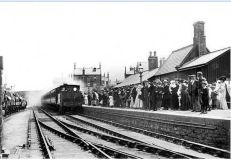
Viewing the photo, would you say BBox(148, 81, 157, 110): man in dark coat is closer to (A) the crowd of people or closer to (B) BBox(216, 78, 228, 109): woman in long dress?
(A) the crowd of people

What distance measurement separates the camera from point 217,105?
54.5ft

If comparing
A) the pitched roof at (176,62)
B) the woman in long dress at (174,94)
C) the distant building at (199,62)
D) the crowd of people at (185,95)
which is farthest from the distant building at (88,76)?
the woman in long dress at (174,94)

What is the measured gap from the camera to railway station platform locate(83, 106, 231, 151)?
9.61m

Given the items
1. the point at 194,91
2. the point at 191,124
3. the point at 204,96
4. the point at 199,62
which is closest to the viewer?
the point at 191,124

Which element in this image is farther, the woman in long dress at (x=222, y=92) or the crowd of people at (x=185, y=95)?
the woman in long dress at (x=222, y=92)

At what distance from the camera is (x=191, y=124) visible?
11.4 m

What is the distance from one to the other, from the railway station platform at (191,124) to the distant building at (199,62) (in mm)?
7893

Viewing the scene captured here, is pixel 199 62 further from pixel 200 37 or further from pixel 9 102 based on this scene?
pixel 9 102

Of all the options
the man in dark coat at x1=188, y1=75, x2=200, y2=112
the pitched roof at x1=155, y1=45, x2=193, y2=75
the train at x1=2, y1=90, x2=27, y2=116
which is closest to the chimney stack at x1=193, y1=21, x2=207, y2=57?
the pitched roof at x1=155, y1=45, x2=193, y2=75

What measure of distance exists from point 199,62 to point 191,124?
14.1 meters

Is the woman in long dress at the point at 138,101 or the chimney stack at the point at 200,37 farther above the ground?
the chimney stack at the point at 200,37

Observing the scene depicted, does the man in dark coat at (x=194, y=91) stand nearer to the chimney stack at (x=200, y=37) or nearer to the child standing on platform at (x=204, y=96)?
the child standing on platform at (x=204, y=96)

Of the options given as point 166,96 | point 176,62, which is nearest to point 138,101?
point 166,96

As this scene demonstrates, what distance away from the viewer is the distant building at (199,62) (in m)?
23.1
